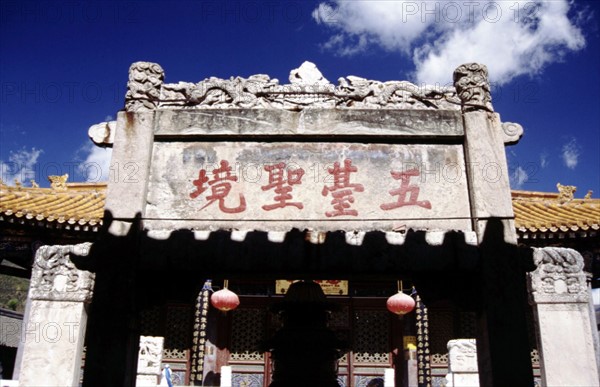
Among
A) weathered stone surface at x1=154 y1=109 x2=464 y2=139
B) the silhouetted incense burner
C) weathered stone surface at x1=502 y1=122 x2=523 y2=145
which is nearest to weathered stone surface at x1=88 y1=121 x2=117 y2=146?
weathered stone surface at x1=154 y1=109 x2=464 y2=139

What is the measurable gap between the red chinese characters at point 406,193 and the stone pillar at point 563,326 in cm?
190

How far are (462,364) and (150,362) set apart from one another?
20.2 ft

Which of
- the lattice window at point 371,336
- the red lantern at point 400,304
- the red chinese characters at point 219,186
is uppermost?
the red chinese characters at point 219,186

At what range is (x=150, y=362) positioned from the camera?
33.1 ft

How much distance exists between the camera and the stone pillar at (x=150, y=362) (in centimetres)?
985

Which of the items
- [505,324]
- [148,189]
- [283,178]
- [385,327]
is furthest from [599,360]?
[148,189]

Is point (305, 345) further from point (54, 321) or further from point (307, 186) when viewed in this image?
point (54, 321)

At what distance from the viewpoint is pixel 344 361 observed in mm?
10852

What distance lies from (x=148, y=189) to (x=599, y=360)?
7825mm

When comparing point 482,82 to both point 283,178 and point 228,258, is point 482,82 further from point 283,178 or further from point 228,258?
point 228,258

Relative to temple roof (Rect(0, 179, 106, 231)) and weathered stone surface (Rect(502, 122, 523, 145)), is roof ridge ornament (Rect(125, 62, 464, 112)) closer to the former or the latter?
weathered stone surface (Rect(502, 122, 523, 145))

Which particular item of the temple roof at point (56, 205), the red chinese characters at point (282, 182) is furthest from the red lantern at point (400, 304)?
the red chinese characters at point (282, 182)

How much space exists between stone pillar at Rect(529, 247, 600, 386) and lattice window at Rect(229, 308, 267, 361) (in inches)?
254

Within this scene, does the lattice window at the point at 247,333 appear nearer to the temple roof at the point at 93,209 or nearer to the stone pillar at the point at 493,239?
the temple roof at the point at 93,209
